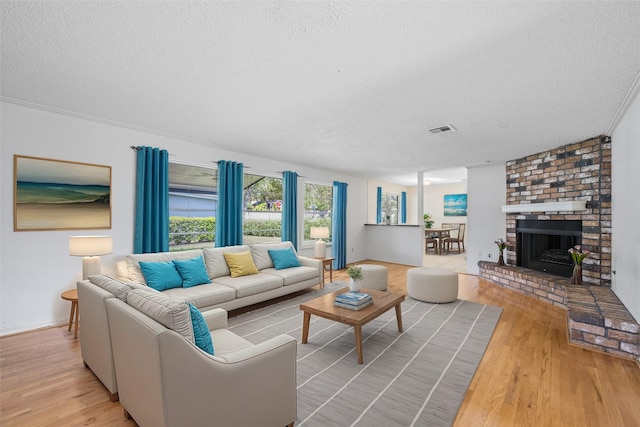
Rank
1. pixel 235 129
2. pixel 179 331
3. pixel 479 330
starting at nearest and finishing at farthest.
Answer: pixel 179 331
pixel 479 330
pixel 235 129

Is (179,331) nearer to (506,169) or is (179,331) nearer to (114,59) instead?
(114,59)

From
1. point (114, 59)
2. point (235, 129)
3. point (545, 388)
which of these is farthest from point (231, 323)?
point (545, 388)

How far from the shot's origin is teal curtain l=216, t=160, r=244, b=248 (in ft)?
15.3

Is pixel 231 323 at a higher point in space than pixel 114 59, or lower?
lower

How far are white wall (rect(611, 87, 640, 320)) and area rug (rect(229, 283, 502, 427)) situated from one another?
129 centimetres

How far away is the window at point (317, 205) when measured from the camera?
21.8 ft

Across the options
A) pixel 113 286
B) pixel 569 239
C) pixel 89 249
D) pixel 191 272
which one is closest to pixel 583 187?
pixel 569 239

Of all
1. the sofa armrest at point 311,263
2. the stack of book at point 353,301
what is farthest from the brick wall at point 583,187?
the sofa armrest at point 311,263

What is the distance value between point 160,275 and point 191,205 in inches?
59.0

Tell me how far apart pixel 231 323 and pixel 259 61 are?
2760 millimetres

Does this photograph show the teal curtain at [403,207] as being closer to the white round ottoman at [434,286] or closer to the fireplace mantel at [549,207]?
the fireplace mantel at [549,207]

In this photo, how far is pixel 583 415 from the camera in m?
1.88

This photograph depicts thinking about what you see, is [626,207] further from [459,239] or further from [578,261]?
[459,239]

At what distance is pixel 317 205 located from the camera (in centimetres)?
695
